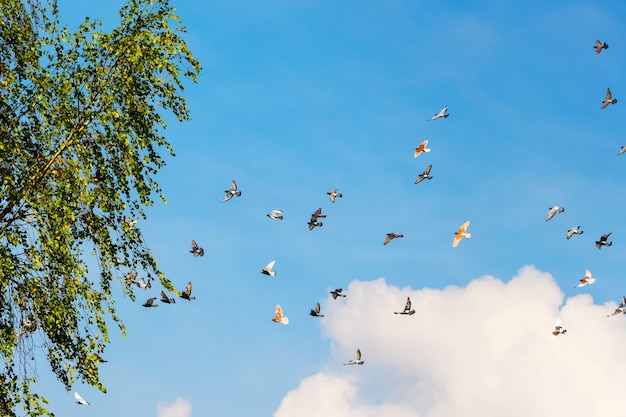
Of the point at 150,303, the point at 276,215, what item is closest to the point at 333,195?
the point at 276,215

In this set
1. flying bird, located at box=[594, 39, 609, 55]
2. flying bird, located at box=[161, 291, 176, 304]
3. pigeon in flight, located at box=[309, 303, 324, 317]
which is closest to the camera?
flying bird, located at box=[161, 291, 176, 304]

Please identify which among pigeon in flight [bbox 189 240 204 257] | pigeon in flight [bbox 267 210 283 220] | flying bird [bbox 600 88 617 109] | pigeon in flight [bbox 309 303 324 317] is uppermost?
flying bird [bbox 600 88 617 109]

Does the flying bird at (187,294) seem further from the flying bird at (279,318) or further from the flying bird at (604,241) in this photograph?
the flying bird at (604,241)

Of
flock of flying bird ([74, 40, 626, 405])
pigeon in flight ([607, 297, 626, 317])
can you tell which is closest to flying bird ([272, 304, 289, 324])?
flock of flying bird ([74, 40, 626, 405])

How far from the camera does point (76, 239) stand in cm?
2317

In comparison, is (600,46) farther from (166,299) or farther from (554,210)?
(166,299)

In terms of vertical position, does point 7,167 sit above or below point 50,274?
above

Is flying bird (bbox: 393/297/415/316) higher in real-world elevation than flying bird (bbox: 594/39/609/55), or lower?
lower

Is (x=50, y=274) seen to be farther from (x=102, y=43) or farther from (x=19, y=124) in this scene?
(x=102, y=43)

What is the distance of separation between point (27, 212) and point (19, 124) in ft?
7.41

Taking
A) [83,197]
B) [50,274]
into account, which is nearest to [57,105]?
[83,197]

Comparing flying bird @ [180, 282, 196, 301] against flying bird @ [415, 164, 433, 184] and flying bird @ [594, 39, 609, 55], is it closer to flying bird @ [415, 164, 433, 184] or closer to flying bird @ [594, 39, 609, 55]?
flying bird @ [415, 164, 433, 184]

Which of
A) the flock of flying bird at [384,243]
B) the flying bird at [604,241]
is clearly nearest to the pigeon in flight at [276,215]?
the flock of flying bird at [384,243]

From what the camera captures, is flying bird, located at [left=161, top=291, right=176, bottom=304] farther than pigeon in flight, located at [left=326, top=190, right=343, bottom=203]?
No
